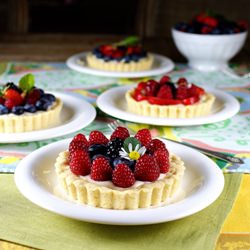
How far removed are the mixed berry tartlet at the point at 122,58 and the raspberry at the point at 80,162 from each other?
1176mm

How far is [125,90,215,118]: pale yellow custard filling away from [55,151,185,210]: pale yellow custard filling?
523mm

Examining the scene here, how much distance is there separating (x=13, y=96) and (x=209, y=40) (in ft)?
3.34

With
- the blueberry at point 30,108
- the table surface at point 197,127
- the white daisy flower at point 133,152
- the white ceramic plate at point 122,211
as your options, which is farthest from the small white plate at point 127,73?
the white daisy flower at point 133,152

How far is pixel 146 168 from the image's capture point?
3.76 feet

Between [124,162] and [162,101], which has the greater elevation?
[124,162]

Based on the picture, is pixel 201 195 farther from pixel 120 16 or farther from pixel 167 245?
pixel 120 16

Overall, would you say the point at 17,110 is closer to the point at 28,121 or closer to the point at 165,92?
the point at 28,121

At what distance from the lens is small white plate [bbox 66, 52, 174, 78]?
2238 millimetres

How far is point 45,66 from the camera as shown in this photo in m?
2.44

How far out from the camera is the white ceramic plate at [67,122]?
58.9 inches

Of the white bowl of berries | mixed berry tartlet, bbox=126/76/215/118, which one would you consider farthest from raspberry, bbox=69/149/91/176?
the white bowl of berries

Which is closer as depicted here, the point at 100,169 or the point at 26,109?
the point at 100,169

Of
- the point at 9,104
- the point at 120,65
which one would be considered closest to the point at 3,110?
the point at 9,104

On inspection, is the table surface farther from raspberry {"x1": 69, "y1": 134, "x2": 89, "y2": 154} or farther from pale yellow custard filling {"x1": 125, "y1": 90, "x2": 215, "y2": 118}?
raspberry {"x1": 69, "y1": 134, "x2": 89, "y2": 154}
